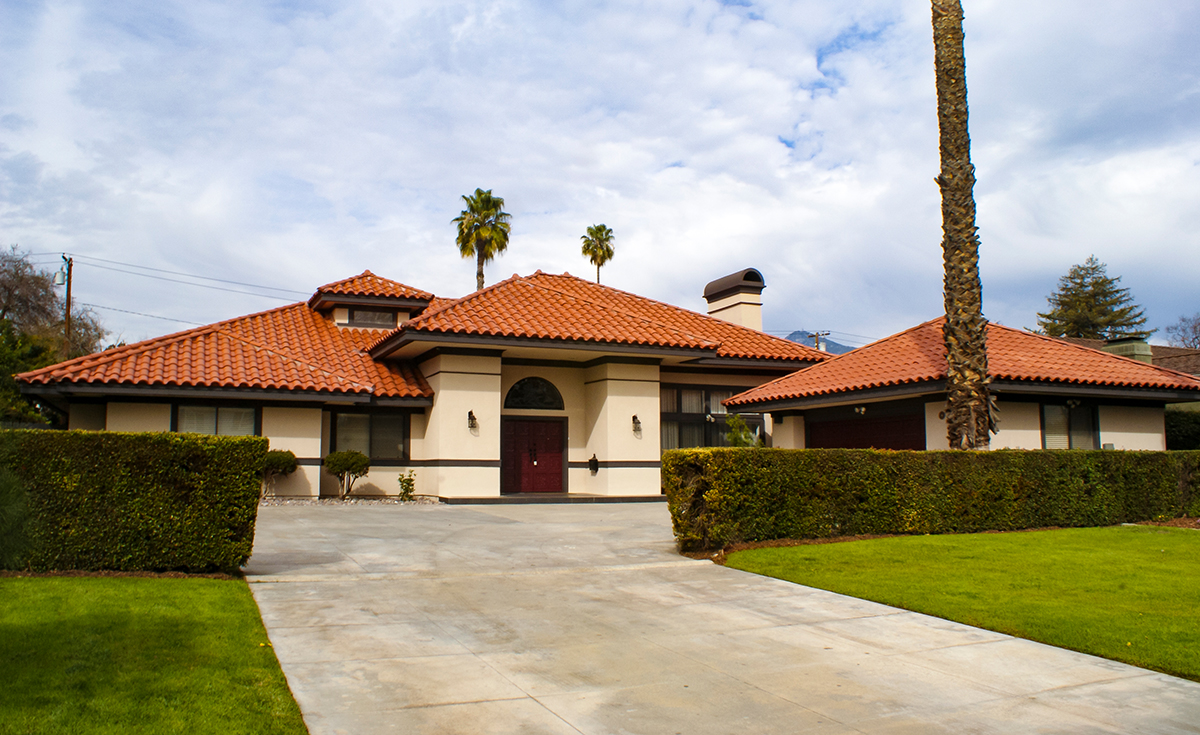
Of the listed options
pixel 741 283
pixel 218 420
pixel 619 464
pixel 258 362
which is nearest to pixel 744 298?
pixel 741 283

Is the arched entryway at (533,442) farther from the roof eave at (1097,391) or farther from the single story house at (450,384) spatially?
the roof eave at (1097,391)

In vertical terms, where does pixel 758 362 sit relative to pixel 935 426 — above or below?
above

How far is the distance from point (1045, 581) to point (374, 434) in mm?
18316

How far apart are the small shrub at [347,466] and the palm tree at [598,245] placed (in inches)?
1354

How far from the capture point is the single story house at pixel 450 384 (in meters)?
21.3

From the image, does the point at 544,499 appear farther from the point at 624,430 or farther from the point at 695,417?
the point at 695,417

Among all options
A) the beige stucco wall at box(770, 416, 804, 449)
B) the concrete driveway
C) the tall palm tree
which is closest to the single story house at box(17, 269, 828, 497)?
the beige stucco wall at box(770, 416, 804, 449)

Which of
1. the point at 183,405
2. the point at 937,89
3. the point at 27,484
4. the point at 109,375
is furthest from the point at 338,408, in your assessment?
the point at 937,89

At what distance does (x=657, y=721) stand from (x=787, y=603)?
4064 millimetres

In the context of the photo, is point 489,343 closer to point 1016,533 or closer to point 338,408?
point 338,408

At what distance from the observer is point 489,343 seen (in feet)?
72.5

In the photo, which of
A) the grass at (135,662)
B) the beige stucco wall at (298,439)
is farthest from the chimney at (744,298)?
the grass at (135,662)

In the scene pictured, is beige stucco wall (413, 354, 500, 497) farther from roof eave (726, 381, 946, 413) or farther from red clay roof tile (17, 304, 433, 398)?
roof eave (726, 381, 946, 413)

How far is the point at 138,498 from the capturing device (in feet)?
31.2
